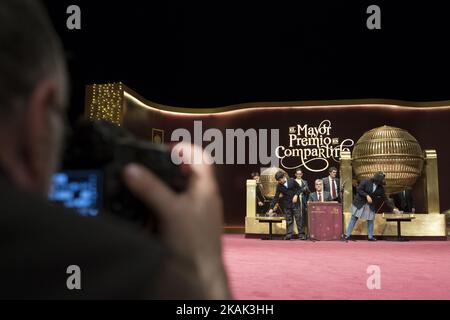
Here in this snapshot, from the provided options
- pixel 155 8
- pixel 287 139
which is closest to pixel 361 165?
pixel 287 139

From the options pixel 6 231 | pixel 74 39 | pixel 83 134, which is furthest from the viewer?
pixel 74 39

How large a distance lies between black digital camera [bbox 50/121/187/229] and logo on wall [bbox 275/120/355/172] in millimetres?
9822

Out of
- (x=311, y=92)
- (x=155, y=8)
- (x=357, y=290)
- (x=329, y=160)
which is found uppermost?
(x=155, y=8)

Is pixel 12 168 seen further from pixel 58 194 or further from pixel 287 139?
pixel 287 139

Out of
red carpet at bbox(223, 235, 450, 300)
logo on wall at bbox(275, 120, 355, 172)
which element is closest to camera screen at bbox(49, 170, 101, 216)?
red carpet at bbox(223, 235, 450, 300)

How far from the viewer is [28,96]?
40cm

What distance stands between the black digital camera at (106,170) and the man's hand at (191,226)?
3 cm

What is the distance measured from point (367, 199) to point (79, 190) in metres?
7.02

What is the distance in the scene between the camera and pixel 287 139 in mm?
10453

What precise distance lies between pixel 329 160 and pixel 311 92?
1.75 meters

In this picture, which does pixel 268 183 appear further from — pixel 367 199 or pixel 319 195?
pixel 367 199

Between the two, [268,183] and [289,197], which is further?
[268,183]

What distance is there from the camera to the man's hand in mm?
427

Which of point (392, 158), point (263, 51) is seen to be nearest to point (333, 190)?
point (392, 158)
